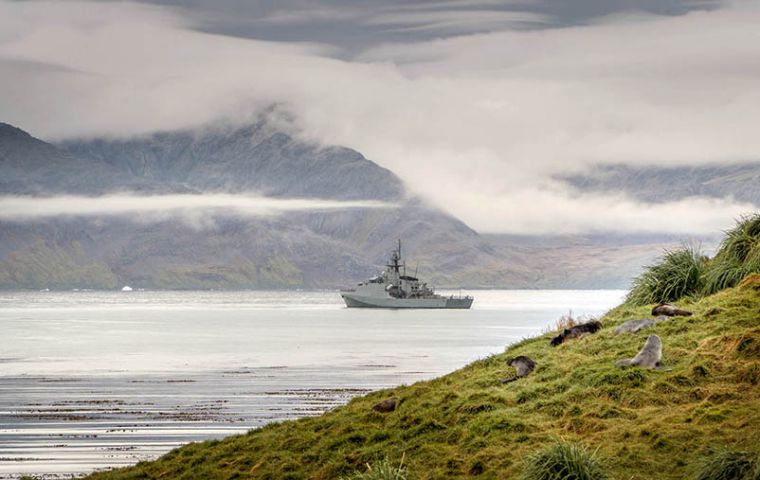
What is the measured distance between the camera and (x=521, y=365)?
23656mm

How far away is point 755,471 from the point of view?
1536cm

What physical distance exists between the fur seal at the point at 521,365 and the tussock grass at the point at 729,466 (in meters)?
7.13

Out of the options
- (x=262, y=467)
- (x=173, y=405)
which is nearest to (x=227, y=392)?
(x=173, y=405)

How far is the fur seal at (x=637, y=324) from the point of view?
24.2 metres

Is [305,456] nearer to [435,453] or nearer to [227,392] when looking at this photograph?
[435,453]

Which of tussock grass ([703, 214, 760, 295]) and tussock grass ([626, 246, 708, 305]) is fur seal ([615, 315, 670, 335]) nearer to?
tussock grass ([703, 214, 760, 295])

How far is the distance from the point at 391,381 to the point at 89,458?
27.3 meters

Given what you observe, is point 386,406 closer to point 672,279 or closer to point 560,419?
point 560,419

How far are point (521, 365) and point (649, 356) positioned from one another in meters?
3.00

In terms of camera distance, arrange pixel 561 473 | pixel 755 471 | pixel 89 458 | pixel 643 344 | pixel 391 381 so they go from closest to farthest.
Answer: pixel 755 471 → pixel 561 473 → pixel 643 344 → pixel 89 458 → pixel 391 381

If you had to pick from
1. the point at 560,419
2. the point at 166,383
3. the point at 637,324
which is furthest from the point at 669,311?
the point at 166,383

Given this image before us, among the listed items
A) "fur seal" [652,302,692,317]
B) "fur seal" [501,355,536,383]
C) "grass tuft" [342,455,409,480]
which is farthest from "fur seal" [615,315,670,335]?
"grass tuft" [342,455,409,480]

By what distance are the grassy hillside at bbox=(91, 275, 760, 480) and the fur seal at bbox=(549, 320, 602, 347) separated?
80 centimetres

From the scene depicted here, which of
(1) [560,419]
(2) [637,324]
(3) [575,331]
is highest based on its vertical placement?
(2) [637,324]
